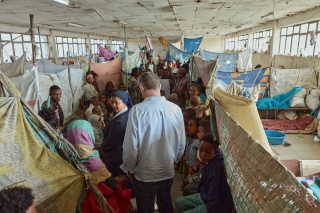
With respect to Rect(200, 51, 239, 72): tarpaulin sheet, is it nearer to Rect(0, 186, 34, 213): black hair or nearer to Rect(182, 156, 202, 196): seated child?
Rect(182, 156, 202, 196): seated child

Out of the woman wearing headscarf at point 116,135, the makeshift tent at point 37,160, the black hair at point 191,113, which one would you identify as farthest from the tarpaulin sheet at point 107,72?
the makeshift tent at point 37,160

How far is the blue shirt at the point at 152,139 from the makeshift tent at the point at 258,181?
0.79m

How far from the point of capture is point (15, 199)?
114 cm

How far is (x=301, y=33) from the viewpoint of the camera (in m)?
8.19

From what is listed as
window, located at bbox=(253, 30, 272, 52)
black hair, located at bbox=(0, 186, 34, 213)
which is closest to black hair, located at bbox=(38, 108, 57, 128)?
black hair, located at bbox=(0, 186, 34, 213)

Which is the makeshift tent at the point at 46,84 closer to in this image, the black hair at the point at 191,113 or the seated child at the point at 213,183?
the black hair at the point at 191,113

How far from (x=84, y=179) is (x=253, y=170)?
1203 millimetres

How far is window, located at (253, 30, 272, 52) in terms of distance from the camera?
1162 cm

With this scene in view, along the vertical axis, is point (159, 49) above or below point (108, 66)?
above

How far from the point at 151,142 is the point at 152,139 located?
3cm

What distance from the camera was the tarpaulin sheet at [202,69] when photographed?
5095mm

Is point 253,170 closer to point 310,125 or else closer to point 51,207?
point 51,207

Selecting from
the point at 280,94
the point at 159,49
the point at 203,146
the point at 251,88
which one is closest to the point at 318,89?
the point at 280,94

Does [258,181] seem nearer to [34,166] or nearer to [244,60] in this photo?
[34,166]
